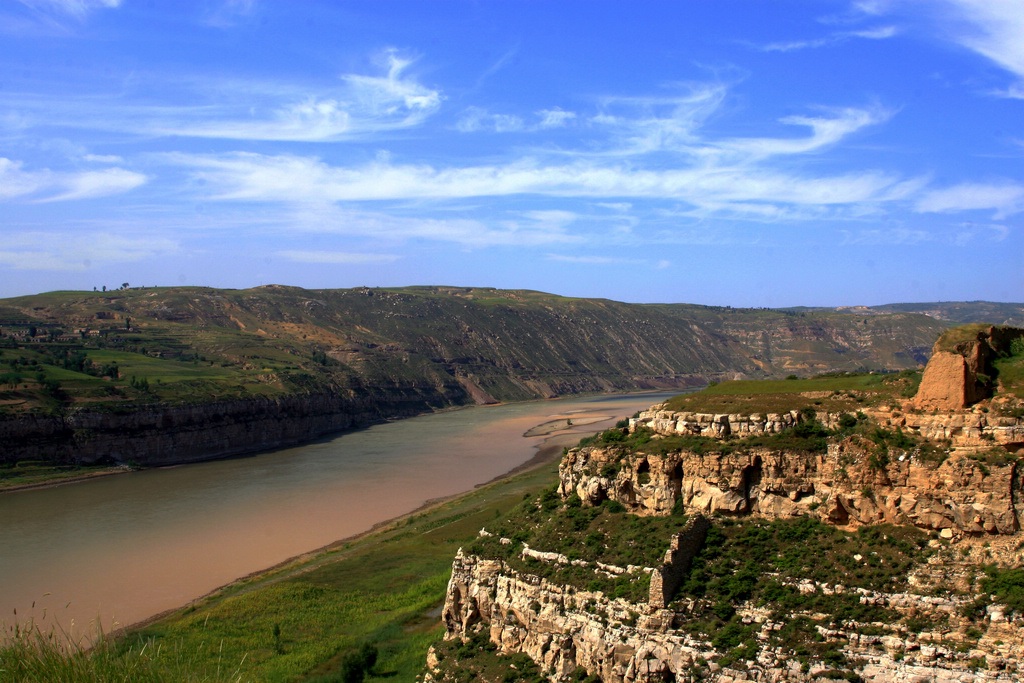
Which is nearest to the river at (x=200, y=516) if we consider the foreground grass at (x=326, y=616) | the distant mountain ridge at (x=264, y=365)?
the foreground grass at (x=326, y=616)

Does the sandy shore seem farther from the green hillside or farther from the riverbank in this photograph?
the green hillside

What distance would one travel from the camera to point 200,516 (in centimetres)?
6031

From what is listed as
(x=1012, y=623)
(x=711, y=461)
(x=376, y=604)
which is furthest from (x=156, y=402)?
(x=1012, y=623)

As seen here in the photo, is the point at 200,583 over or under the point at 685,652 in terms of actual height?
under

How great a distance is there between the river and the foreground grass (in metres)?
3.20

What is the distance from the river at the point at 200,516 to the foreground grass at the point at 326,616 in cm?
320

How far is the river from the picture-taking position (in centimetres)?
4288

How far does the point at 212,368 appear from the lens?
387 feet

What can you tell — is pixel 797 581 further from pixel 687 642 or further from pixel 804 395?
pixel 804 395

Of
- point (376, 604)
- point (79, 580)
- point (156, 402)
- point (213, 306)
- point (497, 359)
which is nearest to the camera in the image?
point (376, 604)

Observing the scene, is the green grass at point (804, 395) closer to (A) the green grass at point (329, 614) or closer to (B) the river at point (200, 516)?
(A) the green grass at point (329, 614)

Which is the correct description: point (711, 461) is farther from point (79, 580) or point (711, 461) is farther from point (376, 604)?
point (79, 580)

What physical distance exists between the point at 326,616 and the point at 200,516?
28798 millimetres

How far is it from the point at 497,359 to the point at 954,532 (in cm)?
15955
